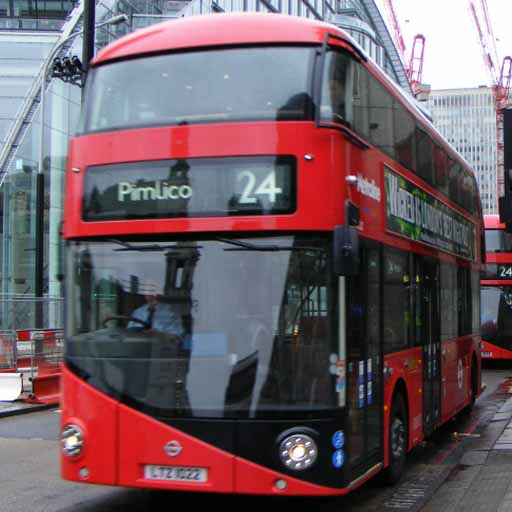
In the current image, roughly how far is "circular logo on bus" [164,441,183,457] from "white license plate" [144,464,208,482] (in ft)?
0.37

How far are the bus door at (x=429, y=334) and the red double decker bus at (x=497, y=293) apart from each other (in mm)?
14354

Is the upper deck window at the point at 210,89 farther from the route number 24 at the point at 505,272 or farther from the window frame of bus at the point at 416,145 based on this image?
the route number 24 at the point at 505,272

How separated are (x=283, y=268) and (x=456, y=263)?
656cm

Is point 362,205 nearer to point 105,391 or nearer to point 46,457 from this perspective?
point 105,391

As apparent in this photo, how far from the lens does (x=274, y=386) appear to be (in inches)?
254

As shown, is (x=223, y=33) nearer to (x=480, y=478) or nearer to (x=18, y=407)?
(x=480, y=478)

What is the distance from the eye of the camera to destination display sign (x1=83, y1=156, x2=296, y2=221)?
661 centimetres

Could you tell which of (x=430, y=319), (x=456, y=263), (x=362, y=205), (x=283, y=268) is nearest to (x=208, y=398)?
(x=283, y=268)

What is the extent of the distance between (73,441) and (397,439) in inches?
140

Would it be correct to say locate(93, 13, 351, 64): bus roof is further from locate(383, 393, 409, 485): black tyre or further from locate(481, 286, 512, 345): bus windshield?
locate(481, 286, 512, 345): bus windshield

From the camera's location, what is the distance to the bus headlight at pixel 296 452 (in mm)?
6344

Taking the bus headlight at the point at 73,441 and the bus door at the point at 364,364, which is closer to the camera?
the bus headlight at the point at 73,441

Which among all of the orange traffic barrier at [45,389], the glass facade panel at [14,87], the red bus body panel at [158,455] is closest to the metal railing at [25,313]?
the orange traffic barrier at [45,389]

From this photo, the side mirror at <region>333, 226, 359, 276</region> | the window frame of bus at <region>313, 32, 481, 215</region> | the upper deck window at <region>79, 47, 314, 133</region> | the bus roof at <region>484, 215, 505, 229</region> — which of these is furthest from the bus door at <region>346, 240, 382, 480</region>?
the bus roof at <region>484, 215, 505, 229</region>
